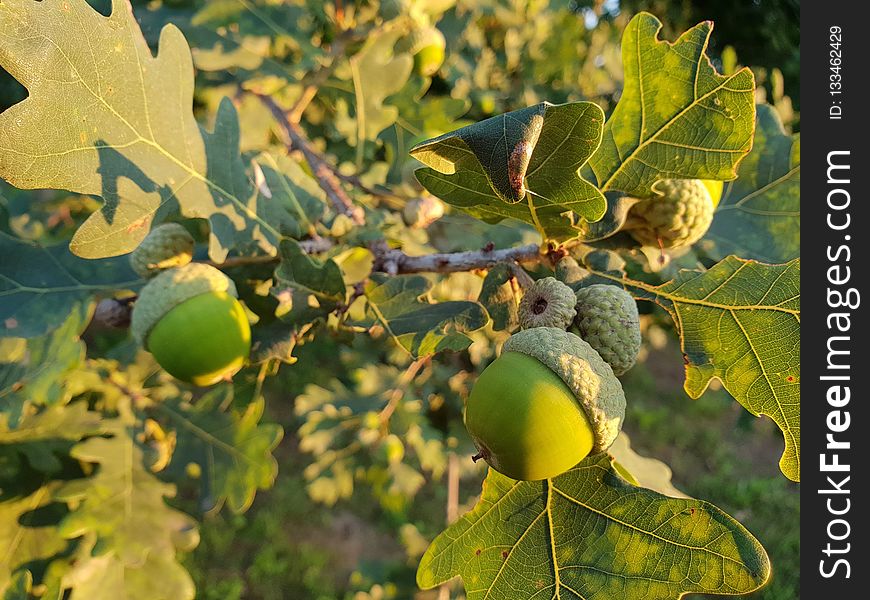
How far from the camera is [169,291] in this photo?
1.12m

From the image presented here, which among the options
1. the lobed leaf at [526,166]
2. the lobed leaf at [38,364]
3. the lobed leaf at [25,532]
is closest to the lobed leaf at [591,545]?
the lobed leaf at [526,166]

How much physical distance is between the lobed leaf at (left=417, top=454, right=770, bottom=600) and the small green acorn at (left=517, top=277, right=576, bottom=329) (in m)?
0.23

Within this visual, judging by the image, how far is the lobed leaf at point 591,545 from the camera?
0.90 meters

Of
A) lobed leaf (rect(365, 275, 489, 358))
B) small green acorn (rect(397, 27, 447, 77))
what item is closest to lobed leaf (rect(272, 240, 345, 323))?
lobed leaf (rect(365, 275, 489, 358))

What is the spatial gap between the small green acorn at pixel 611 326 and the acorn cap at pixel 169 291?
0.64 metres

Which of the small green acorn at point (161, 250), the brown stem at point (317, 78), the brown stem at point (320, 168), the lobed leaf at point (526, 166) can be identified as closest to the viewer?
the lobed leaf at point (526, 166)

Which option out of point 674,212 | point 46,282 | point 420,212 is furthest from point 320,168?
point 674,212

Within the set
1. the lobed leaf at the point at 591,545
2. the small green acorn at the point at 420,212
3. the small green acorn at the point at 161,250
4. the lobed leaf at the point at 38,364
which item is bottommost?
the lobed leaf at the point at 591,545

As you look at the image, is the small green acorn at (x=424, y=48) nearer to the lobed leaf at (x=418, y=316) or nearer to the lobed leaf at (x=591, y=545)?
the lobed leaf at (x=418, y=316)

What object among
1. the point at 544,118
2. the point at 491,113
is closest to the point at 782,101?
the point at 491,113

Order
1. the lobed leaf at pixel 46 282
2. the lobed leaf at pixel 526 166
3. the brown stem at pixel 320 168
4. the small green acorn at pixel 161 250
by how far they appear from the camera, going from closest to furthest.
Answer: the lobed leaf at pixel 526 166
the small green acorn at pixel 161 250
the lobed leaf at pixel 46 282
the brown stem at pixel 320 168

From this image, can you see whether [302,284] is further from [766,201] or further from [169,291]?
[766,201]

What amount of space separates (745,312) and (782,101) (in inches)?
47.3

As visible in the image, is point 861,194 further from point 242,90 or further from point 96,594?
point 96,594
